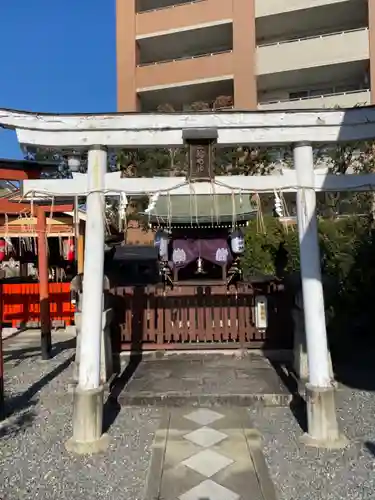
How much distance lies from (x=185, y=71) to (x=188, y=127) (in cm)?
2217

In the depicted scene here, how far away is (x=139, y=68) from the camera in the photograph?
1040 inches

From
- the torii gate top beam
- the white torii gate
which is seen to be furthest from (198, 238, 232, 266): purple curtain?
the torii gate top beam

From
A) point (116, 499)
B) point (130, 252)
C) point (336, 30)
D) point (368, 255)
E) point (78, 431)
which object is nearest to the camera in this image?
point (116, 499)

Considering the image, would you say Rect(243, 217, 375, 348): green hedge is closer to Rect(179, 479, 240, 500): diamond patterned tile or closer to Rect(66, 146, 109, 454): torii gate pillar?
Rect(66, 146, 109, 454): torii gate pillar

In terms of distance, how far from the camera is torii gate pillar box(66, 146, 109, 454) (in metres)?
4.82

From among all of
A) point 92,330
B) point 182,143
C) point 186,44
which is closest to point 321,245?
point 182,143

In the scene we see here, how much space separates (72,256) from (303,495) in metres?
10.4

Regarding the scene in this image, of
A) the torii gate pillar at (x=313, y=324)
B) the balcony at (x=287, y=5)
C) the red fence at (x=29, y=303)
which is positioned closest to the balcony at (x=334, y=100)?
the balcony at (x=287, y=5)

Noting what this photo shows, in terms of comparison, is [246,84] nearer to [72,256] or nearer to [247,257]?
[247,257]

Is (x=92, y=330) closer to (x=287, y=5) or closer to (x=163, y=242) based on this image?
(x=163, y=242)

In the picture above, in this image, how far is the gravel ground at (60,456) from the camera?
12.8 ft

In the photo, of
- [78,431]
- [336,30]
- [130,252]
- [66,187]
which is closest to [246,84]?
[336,30]

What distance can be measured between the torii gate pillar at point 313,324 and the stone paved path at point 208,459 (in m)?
0.75

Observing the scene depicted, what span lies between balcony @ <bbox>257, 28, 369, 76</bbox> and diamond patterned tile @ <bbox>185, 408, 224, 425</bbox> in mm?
21757
